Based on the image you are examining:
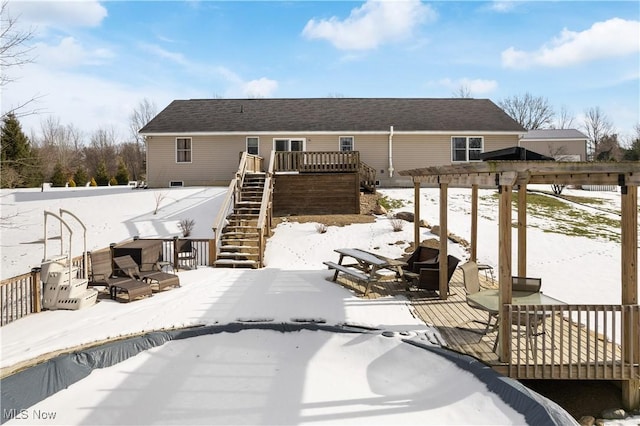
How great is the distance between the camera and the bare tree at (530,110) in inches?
2362

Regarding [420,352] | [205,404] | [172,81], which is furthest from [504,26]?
[172,81]

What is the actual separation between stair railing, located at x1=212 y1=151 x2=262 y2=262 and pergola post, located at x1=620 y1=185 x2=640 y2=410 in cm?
1029

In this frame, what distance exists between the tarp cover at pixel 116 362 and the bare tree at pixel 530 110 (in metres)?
62.1

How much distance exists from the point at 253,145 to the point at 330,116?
490cm

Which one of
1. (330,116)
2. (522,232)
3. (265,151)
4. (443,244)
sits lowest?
(443,244)

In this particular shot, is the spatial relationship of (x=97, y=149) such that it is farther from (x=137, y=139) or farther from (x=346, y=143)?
(x=346, y=143)

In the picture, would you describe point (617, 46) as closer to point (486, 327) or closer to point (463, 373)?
point (486, 327)

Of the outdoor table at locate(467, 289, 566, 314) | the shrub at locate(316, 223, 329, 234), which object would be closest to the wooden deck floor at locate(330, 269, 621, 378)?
the outdoor table at locate(467, 289, 566, 314)

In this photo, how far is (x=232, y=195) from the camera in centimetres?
1712

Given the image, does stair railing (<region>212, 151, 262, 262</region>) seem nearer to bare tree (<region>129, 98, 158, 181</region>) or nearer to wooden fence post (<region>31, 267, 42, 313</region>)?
wooden fence post (<region>31, 267, 42, 313</region>)

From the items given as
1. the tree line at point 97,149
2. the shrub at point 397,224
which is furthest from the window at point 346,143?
the tree line at point 97,149

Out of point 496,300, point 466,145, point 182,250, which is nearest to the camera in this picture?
point 496,300

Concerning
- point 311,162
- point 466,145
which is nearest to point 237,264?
point 311,162

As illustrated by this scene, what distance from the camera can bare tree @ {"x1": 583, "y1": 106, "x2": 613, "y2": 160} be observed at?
6359cm
